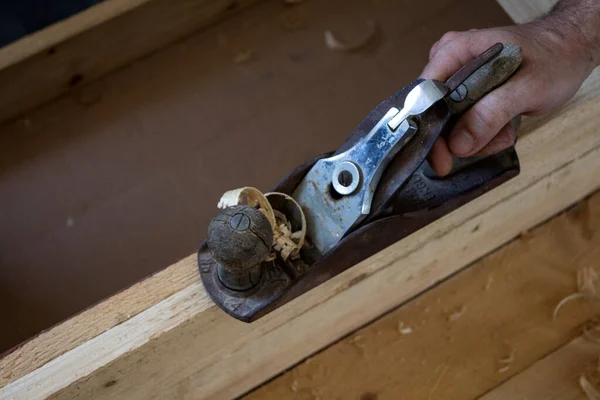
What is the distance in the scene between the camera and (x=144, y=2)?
1746mm

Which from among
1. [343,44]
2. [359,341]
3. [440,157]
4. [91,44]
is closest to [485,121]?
[440,157]

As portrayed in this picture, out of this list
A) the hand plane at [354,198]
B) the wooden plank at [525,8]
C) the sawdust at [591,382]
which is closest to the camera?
the hand plane at [354,198]

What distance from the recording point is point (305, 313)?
1250 mm

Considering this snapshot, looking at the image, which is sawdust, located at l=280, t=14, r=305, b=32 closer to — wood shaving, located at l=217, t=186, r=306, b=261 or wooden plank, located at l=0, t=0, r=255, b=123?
wooden plank, located at l=0, t=0, r=255, b=123

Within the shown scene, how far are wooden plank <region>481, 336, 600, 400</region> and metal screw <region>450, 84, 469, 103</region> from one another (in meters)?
0.69

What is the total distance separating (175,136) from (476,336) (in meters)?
0.98

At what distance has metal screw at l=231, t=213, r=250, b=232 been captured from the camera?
0.95 m

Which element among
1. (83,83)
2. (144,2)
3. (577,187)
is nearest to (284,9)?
(144,2)

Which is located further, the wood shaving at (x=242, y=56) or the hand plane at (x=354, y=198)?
the wood shaving at (x=242, y=56)

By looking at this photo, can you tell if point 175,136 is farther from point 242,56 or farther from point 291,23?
point 291,23

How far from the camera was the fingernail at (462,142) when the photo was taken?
44.7 inches

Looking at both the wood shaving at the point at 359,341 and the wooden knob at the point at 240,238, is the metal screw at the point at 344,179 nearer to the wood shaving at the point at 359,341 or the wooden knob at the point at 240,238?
the wooden knob at the point at 240,238

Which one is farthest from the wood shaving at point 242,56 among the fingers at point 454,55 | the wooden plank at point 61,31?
the fingers at point 454,55

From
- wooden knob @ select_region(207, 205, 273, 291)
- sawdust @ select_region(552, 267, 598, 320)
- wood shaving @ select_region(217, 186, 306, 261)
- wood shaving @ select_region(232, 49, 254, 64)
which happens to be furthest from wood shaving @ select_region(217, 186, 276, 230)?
wood shaving @ select_region(232, 49, 254, 64)
